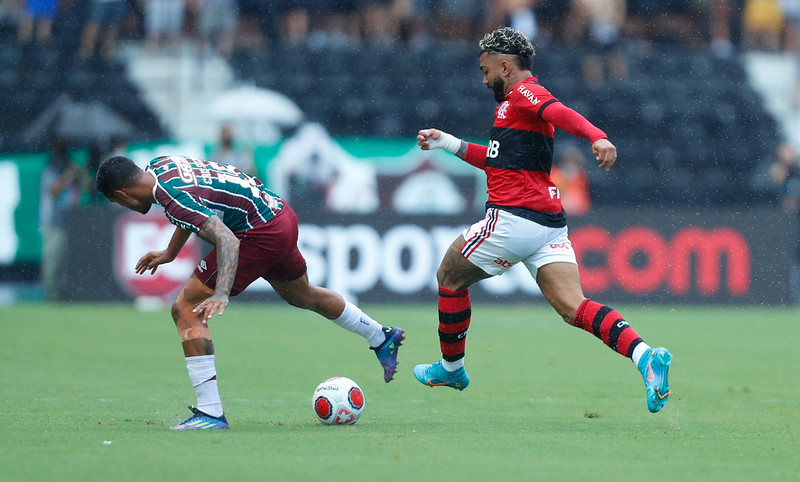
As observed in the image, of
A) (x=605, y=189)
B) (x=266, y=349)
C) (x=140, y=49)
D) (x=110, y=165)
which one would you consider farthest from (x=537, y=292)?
(x=110, y=165)

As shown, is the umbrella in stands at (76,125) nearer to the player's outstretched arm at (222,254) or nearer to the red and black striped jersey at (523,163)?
the red and black striped jersey at (523,163)

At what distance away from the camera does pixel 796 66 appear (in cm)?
2039

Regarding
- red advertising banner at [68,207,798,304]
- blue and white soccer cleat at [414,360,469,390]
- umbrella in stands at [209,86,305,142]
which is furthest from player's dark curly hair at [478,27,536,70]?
umbrella in stands at [209,86,305,142]

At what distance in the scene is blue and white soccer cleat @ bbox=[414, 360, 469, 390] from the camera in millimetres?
7008

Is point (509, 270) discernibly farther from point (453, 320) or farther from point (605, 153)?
point (605, 153)

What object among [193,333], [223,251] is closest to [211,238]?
[223,251]

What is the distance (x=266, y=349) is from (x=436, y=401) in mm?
3383

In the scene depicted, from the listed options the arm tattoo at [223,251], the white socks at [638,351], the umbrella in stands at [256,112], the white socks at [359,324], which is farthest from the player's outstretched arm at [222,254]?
the umbrella in stands at [256,112]

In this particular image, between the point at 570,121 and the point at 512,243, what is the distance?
0.83 m

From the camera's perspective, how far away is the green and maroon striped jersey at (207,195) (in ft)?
19.3

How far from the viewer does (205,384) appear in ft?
19.7

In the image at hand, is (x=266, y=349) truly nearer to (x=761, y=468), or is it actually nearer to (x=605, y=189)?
Answer: (x=761, y=468)

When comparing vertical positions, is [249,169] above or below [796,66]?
below

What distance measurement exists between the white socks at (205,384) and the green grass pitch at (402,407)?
20cm
